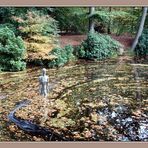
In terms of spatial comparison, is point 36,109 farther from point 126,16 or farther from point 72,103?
point 126,16

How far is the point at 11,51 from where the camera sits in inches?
446

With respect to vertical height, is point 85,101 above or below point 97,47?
below

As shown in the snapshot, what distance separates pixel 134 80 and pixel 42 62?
9.02 ft

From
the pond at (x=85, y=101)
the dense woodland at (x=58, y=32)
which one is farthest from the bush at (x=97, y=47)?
the pond at (x=85, y=101)

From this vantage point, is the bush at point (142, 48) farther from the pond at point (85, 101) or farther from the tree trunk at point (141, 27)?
the pond at point (85, 101)

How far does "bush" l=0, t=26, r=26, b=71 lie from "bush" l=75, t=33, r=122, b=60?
2.04m

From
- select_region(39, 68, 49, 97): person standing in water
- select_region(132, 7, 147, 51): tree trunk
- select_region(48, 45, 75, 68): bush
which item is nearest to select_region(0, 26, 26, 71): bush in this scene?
select_region(48, 45, 75, 68): bush

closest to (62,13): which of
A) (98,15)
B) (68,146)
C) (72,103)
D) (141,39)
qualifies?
(98,15)

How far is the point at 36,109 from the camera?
8398 mm

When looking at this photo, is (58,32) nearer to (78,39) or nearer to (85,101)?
(78,39)

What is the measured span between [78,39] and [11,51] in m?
2.31

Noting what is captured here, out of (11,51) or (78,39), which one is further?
(78,39)

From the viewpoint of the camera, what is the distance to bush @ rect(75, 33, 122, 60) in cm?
1255

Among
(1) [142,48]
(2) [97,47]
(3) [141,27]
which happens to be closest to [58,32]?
(2) [97,47]
